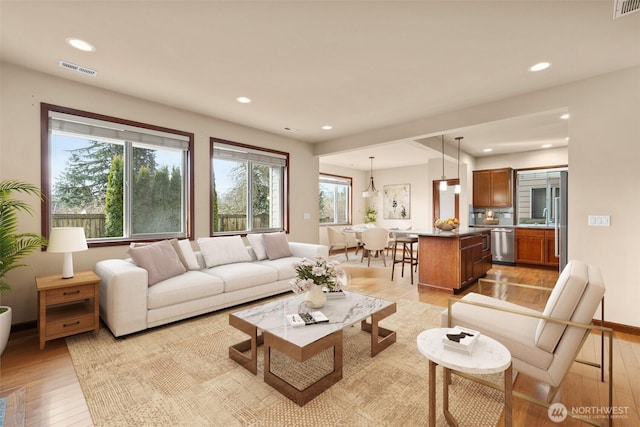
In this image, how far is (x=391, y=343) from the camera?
2.64 metres

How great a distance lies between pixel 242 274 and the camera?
3.62m

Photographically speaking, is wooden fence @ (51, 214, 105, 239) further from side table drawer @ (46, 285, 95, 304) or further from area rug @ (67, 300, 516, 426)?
area rug @ (67, 300, 516, 426)

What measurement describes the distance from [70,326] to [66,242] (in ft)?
2.55

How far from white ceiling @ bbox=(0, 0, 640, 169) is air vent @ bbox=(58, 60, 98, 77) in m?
0.07

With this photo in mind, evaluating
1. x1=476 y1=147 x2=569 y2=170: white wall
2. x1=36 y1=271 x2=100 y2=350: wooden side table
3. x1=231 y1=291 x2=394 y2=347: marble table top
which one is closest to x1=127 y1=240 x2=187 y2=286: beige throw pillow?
x1=36 y1=271 x2=100 y2=350: wooden side table

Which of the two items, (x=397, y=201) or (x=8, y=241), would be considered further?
(x=397, y=201)

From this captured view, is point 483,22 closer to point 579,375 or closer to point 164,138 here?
point 579,375

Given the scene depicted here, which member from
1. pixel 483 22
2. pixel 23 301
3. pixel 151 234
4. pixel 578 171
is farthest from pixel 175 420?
pixel 578 171

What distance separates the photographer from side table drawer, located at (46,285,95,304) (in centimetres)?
256

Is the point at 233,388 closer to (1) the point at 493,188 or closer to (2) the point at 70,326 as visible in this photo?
(2) the point at 70,326

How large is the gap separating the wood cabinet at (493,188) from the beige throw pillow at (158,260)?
695cm

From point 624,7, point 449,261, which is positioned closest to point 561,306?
point 624,7

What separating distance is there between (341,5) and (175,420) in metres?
2.88

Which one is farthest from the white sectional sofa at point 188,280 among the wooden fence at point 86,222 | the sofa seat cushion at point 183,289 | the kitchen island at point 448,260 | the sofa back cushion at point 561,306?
the sofa back cushion at point 561,306
